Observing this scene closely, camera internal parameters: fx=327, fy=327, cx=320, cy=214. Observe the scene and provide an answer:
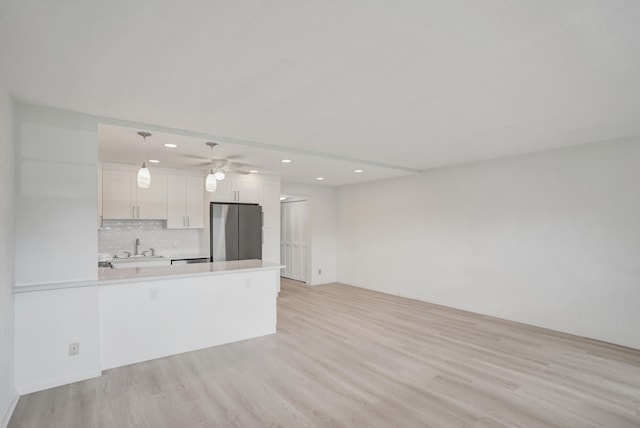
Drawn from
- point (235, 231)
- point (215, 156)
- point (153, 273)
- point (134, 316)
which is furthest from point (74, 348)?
point (235, 231)

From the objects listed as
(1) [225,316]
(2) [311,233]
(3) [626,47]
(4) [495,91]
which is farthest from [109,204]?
(3) [626,47]

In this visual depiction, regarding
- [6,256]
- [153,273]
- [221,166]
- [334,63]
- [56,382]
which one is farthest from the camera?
[221,166]

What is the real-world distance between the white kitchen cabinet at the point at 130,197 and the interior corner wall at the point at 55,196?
2.22 m

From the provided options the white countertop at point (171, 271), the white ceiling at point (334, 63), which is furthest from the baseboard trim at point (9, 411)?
the white ceiling at point (334, 63)

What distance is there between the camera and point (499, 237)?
4906mm

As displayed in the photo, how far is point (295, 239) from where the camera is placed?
26.6 feet

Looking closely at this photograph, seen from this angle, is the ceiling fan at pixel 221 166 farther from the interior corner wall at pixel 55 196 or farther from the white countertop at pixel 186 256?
the white countertop at pixel 186 256

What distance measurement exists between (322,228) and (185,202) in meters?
3.15

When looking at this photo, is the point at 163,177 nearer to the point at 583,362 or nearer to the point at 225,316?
the point at 225,316

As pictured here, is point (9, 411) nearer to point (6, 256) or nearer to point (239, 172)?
point (6, 256)

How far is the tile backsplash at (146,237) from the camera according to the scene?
5203mm

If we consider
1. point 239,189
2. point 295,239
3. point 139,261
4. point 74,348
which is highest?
point 239,189

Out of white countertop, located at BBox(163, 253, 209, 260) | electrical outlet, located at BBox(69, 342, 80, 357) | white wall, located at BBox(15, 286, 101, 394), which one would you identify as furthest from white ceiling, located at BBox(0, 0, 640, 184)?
white countertop, located at BBox(163, 253, 209, 260)

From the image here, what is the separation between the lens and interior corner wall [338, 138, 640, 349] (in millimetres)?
3834
